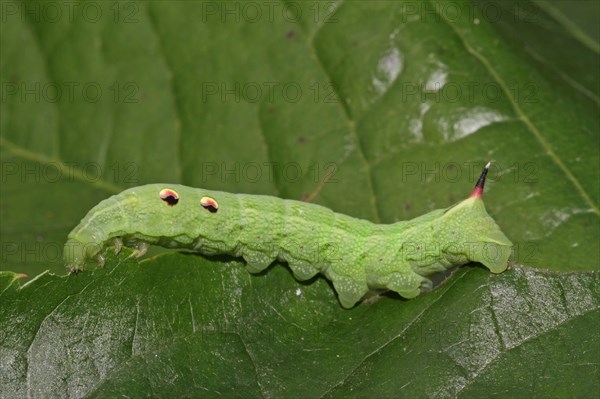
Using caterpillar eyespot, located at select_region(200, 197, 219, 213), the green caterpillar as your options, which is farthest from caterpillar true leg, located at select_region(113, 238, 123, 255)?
caterpillar eyespot, located at select_region(200, 197, 219, 213)

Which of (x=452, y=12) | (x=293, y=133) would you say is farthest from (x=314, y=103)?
(x=452, y=12)

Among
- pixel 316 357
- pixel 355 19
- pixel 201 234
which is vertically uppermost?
pixel 355 19

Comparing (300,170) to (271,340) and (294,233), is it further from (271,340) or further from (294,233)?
(271,340)

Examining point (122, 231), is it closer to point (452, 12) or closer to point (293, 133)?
point (293, 133)

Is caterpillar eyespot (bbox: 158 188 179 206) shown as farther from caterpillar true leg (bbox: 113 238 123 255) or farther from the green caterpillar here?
caterpillar true leg (bbox: 113 238 123 255)

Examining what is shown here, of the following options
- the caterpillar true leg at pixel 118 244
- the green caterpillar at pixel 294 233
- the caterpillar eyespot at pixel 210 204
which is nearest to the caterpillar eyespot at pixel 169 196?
the green caterpillar at pixel 294 233

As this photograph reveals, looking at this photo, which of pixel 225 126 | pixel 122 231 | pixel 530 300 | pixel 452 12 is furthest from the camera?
pixel 225 126

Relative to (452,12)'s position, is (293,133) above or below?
below
